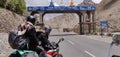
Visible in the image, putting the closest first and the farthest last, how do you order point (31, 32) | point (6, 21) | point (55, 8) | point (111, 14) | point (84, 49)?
point (31, 32)
point (84, 49)
point (6, 21)
point (55, 8)
point (111, 14)

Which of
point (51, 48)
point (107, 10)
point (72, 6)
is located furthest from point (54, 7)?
point (51, 48)

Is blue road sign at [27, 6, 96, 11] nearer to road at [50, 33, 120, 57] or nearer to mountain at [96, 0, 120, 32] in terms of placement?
mountain at [96, 0, 120, 32]

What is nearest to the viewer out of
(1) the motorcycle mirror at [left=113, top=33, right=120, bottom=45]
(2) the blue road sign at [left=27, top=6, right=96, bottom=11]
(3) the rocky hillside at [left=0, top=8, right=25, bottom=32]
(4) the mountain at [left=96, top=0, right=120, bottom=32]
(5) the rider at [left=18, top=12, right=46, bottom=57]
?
(1) the motorcycle mirror at [left=113, top=33, right=120, bottom=45]

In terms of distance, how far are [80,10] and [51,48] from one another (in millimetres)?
79816

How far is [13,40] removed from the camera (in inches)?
337

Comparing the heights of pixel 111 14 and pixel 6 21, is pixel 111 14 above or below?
below

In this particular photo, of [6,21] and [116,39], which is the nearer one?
[116,39]

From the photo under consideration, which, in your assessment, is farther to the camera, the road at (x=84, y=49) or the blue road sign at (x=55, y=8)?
the blue road sign at (x=55, y=8)

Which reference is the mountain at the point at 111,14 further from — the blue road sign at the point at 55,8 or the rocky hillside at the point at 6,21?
the rocky hillside at the point at 6,21

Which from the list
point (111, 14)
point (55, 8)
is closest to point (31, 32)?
point (55, 8)

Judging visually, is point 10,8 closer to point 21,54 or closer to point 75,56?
point 75,56

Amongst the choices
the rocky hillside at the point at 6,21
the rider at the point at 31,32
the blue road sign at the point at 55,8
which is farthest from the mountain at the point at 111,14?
the rider at the point at 31,32

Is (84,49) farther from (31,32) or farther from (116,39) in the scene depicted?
(116,39)

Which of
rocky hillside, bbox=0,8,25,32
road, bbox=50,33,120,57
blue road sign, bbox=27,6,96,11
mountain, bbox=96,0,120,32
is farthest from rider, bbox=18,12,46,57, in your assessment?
mountain, bbox=96,0,120,32
